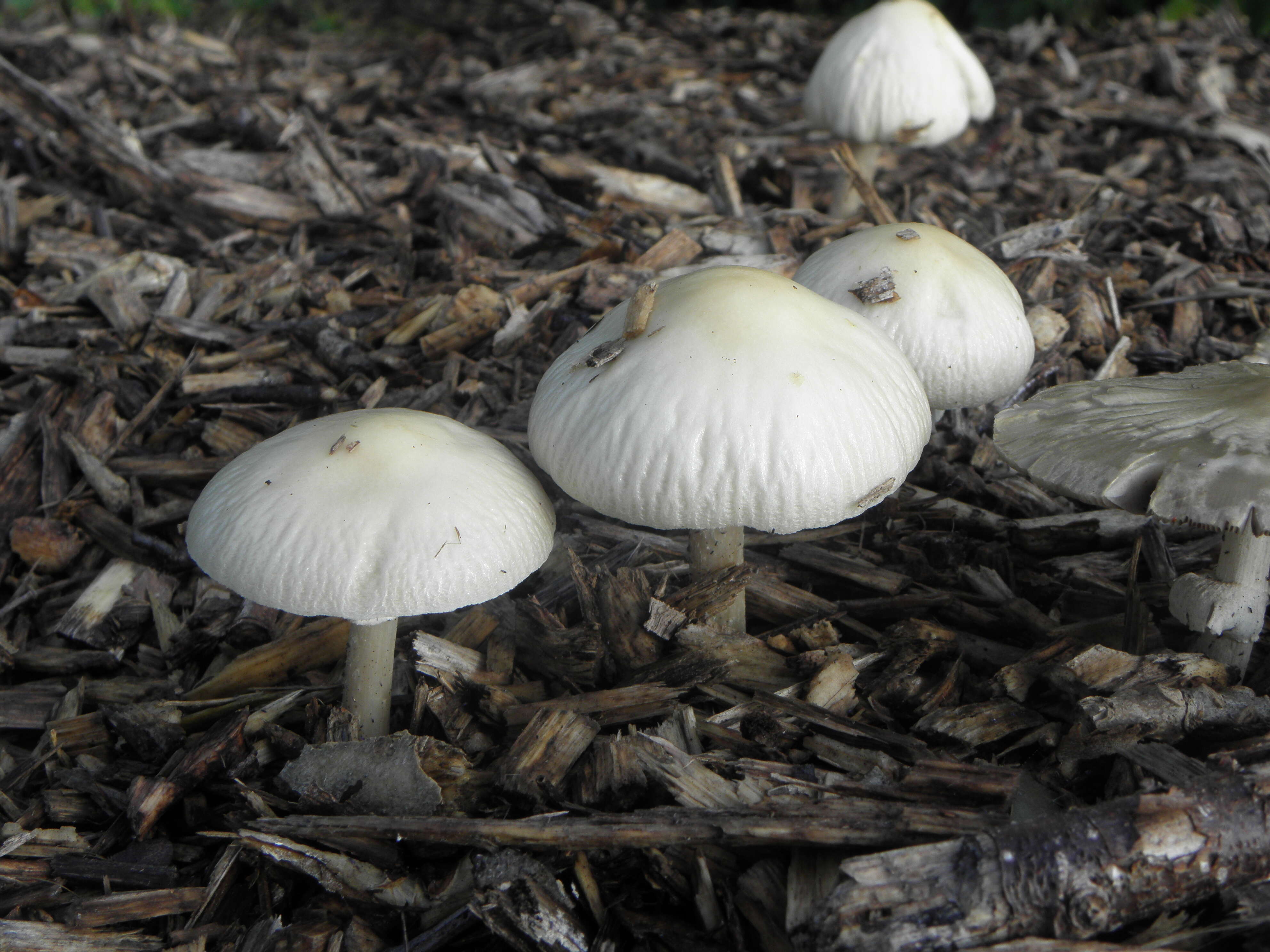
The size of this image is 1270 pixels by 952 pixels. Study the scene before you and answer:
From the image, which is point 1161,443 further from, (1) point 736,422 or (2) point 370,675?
(2) point 370,675

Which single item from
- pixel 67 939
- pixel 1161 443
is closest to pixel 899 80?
pixel 1161 443

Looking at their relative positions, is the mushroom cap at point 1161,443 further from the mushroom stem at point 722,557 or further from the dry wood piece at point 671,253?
the dry wood piece at point 671,253

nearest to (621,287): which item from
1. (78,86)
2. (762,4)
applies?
(78,86)

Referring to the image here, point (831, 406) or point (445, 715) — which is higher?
point (831, 406)

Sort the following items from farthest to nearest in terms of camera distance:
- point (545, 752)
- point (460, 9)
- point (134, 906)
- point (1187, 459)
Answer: point (460, 9)
point (545, 752)
point (134, 906)
point (1187, 459)

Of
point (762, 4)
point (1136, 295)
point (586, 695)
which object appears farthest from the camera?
point (762, 4)

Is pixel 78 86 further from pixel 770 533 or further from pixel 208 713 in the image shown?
pixel 770 533
